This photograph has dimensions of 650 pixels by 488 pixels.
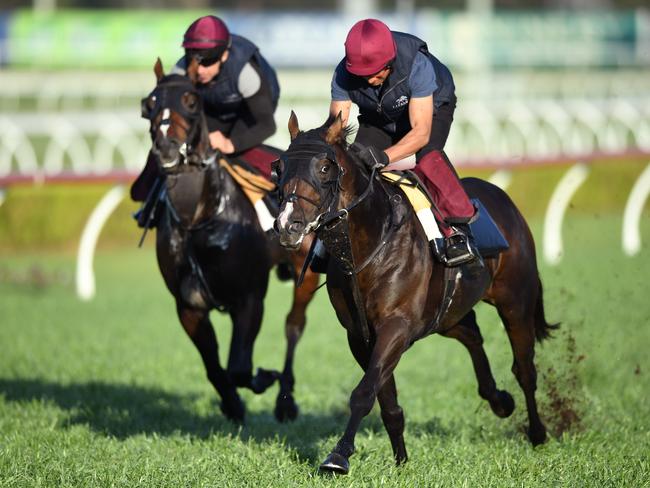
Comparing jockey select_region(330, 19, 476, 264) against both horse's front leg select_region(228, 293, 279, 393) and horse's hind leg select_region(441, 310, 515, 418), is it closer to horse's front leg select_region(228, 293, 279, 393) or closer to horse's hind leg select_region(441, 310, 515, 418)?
horse's hind leg select_region(441, 310, 515, 418)

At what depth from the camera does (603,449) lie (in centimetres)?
588

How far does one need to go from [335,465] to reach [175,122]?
2.42 m

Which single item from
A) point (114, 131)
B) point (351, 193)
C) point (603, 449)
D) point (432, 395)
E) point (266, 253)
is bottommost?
point (114, 131)

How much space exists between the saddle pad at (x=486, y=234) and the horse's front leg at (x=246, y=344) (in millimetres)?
1532

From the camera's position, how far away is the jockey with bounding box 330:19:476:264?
5273 millimetres

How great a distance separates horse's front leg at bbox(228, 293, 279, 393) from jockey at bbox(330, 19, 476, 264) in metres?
1.46

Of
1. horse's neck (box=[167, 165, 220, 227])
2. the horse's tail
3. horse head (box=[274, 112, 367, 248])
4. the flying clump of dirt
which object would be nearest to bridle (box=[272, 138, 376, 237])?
horse head (box=[274, 112, 367, 248])

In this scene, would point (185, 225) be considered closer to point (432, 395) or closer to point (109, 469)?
point (109, 469)

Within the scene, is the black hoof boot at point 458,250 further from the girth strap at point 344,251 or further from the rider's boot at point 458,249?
the girth strap at point 344,251

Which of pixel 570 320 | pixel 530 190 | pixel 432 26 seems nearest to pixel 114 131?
pixel 432 26

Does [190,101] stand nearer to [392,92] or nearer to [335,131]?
[392,92]

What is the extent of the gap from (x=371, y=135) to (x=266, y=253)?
1455mm

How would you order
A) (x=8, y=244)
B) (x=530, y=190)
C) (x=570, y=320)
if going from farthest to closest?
1. (x=530, y=190)
2. (x=8, y=244)
3. (x=570, y=320)

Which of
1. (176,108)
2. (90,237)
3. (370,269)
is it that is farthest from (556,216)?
(370,269)
